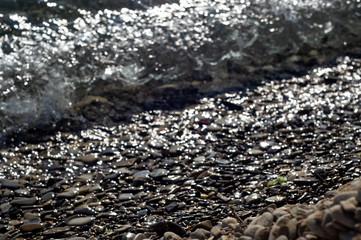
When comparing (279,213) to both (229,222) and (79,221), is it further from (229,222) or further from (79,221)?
(79,221)

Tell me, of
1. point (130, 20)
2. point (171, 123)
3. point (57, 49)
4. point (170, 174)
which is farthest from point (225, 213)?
point (130, 20)

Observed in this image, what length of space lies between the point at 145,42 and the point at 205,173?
8.37ft

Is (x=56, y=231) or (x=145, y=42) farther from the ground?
(x=145, y=42)

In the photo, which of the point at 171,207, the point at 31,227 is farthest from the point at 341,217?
the point at 31,227

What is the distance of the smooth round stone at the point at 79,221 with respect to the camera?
9.45 feet

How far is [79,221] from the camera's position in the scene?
2.90 metres

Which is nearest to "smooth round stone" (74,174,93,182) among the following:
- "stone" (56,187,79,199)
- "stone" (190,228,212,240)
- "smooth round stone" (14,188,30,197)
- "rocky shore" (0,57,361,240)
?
"rocky shore" (0,57,361,240)

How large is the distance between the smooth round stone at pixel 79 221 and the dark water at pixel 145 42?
68.2 inches

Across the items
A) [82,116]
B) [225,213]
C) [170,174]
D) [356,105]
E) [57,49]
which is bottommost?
[225,213]

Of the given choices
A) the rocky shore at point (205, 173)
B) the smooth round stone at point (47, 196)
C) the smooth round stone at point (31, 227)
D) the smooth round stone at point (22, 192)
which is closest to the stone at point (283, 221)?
the rocky shore at point (205, 173)

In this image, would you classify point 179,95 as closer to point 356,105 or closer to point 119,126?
point 119,126

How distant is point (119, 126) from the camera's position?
4.39 meters

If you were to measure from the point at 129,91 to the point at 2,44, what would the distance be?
1.40 meters

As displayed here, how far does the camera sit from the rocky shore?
2477 mm
